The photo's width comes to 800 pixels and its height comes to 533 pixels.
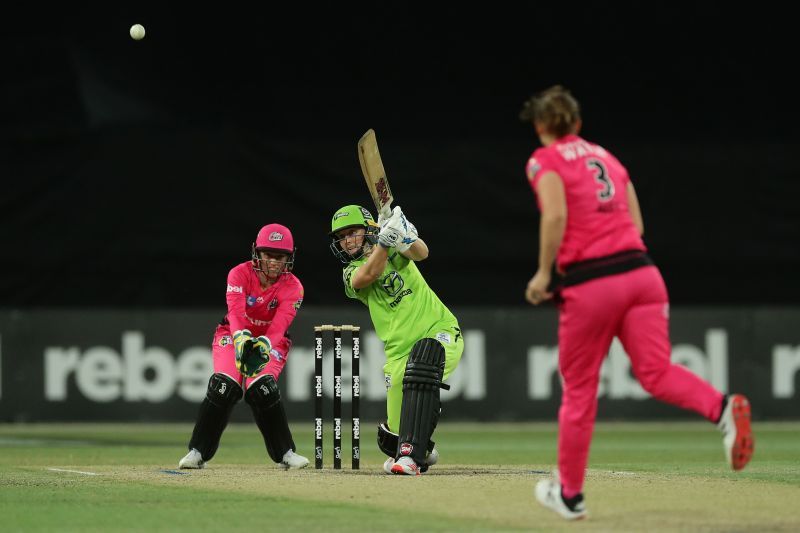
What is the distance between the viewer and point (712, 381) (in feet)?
56.3

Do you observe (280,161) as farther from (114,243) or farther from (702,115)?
(702,115)

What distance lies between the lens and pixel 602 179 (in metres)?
6.64

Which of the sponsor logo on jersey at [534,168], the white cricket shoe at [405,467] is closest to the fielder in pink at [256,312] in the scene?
the white cricket shoe at [405,467]

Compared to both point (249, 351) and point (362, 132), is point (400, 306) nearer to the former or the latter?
point (249, 351)

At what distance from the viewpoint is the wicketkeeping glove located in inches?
368

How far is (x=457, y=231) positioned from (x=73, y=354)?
4.87 m

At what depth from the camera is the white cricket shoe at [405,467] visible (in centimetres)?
885

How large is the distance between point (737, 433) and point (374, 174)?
3577 mm

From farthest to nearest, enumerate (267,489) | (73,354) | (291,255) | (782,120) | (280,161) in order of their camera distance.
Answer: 1. (782,120)
2. (280,161)
3. (73,354)
4. (291,255)
5. (267,489)

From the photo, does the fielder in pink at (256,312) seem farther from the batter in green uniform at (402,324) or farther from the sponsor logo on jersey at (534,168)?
the sponsor logo on jersey at (534,168)

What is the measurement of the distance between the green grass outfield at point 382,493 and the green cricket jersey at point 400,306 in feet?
2.84

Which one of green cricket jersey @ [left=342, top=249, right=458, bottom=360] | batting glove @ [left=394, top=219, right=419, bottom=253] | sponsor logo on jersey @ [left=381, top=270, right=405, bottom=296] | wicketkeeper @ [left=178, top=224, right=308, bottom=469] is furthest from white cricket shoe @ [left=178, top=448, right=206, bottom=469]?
batting glove @ [left=394, top=219, right=419, bottom=253]

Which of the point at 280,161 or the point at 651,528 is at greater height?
the point at 280,161

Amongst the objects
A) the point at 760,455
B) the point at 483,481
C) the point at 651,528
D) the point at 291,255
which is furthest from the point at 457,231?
the point at 651,528
